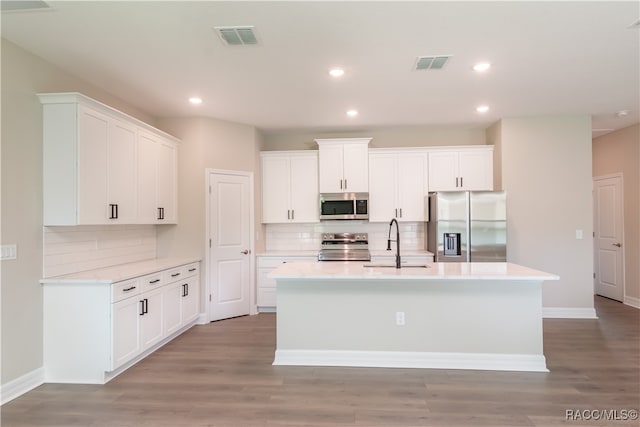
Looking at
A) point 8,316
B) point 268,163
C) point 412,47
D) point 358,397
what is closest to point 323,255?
point 268,163

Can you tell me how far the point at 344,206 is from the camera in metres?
5.37

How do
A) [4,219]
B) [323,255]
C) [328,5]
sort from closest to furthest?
[328,5] → [4,219] → [323,255]

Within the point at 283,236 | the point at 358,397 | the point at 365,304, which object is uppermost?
the point at 283,236

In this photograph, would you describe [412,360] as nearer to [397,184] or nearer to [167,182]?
[397,184]

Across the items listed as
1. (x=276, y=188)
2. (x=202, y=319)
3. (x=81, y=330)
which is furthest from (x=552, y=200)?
(x=81, y=330)

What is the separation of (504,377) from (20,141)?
438cm

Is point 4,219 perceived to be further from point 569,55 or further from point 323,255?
point 569,55

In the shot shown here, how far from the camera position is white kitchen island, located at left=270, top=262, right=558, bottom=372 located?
3.17m

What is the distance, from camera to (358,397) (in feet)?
8.79

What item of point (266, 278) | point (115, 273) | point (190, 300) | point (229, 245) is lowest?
point (190, 300)

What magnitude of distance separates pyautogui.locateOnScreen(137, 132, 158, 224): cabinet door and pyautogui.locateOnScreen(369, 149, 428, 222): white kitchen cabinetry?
9.76 ft

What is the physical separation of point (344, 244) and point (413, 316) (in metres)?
2.40

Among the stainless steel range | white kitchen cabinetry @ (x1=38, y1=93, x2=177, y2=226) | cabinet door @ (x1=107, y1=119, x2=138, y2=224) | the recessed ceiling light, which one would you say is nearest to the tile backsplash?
the stainless steel range

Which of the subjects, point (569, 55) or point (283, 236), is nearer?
point (569, 55)
